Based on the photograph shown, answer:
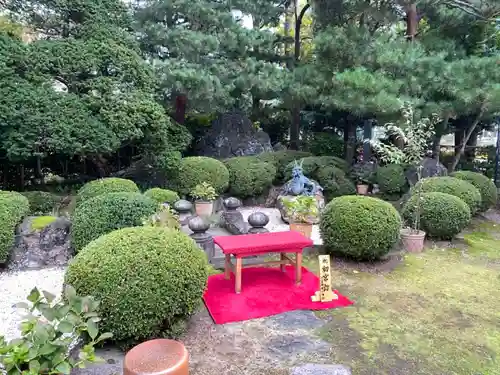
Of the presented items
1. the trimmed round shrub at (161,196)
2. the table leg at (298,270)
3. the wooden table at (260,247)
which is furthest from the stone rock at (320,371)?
the trimmed round shrub at (161,196)

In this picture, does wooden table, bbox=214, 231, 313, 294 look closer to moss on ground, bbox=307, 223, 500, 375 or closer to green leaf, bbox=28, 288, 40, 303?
moss on ground, bbox=307, 223, 500, 375

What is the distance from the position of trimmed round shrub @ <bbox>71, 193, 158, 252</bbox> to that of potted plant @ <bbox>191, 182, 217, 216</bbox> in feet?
9.51

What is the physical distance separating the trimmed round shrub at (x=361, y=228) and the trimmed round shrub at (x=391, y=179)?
404cm

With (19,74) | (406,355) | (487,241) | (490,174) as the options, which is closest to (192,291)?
(406,355)

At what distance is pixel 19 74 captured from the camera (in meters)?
6.29

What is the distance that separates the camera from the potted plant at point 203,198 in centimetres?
788

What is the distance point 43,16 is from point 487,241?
8.89 metres

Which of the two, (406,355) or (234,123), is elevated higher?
(234,123)

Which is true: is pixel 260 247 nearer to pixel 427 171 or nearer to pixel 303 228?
pixel 303 228

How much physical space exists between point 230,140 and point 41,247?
19.0 feet

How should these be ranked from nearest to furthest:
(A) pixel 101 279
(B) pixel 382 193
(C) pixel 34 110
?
(A) pixel 101 279 → (C) pixel 34 110 → (B) pixel 382 193

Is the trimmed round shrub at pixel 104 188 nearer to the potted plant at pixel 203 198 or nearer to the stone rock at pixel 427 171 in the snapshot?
the potted plant at pixel 203 198

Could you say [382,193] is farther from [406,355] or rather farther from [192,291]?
[192,291]

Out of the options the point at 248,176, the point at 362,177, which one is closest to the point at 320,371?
the point at 248,176
